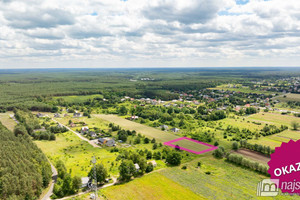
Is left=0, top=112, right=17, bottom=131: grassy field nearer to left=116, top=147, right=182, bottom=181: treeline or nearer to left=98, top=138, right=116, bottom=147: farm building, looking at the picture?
left=98, top=138, right=116, bottom=147: farm building

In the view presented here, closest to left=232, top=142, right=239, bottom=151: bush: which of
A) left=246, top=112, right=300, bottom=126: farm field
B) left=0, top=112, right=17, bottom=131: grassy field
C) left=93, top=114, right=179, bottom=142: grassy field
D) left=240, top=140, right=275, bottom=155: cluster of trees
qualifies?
left=240, top=140, right=275, bottom=155: cluster of trees

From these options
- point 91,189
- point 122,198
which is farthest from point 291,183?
point 91,189

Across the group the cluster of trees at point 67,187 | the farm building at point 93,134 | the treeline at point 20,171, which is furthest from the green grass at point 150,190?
the farm building at point 93,134

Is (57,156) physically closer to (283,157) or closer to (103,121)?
(103,121)

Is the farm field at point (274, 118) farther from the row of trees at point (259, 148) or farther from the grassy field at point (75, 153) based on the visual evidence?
the grassy field at point (75, 153)

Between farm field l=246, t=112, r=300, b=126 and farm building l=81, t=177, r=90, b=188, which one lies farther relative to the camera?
farm field l=246, t=112, r=300, b=126

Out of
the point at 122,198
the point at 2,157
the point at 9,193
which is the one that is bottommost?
the point at 122,198
